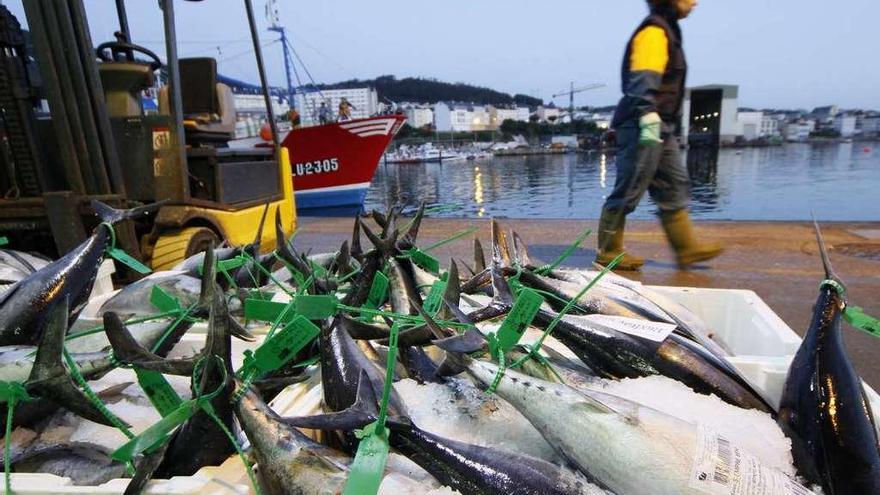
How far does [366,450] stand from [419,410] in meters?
0.41

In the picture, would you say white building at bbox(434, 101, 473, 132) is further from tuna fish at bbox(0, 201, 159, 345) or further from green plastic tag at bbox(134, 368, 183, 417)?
green plastic tag at bbox(134, 368, 183, 417)

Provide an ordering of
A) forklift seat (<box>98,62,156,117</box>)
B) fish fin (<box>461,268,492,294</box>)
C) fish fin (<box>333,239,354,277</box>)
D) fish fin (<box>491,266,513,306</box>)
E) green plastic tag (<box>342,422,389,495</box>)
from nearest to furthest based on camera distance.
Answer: green plastic tag (<box>342,422,389,495</box>) → fish fin (<box>491,266,513,306</box>) → fish fin (<box>461,268,492,294</box>) → fish fin (<box>333,239,354,277</box>) → forklift seat (<box>98,62,156,117</box>)

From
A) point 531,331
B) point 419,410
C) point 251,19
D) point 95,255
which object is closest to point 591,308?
point 531,331

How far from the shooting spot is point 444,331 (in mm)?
1467

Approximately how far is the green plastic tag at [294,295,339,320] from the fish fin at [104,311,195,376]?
1.01 feet

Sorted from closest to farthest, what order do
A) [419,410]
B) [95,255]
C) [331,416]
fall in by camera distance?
[331,416] < [419,410] < [95,255]

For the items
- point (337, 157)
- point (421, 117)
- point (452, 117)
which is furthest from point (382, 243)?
point (421, 117)

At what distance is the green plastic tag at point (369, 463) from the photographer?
2.97 feet

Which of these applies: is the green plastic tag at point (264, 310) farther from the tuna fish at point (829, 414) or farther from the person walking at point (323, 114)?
the person walking at point (323, 114)

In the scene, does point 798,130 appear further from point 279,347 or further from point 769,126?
point 279,347

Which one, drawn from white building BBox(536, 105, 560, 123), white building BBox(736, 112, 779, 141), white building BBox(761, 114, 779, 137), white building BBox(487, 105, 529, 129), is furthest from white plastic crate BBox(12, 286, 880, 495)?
white building BBox(487, 105, 529, 129)

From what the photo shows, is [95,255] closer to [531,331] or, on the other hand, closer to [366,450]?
[366,450]

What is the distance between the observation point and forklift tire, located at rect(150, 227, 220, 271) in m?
3.54

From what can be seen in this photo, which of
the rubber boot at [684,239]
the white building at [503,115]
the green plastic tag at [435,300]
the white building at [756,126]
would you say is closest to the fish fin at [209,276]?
the green plastic tag at [435,300]
